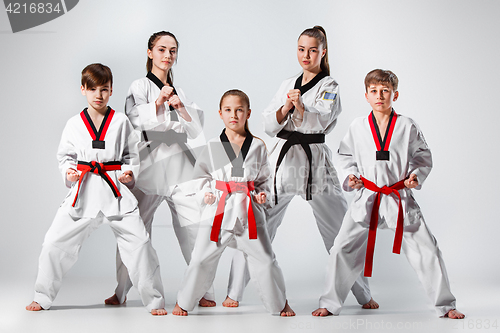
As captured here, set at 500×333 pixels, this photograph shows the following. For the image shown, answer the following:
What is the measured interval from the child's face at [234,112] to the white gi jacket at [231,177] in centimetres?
13

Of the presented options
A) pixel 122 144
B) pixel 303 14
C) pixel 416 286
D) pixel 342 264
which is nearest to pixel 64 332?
pixel 122 144

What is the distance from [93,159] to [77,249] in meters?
0.59

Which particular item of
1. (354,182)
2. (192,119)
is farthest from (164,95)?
(354,182)

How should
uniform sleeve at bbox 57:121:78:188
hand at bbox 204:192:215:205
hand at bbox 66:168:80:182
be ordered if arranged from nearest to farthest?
hand at bbox 204:192:215:205 → hand at bbox 66:168:80:182 → uniform sleeve at bbox 57:121:78:188

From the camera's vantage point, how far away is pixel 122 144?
3623 millimetres

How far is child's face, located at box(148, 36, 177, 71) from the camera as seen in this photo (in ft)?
12.7

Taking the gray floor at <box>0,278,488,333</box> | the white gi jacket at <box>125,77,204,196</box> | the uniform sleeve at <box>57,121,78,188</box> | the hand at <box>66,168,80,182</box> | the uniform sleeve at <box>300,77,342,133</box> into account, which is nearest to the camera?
the gray floor at <box>0,278,488,333</box>

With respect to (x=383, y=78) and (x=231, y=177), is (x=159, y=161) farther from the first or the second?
(x=383, y=78)

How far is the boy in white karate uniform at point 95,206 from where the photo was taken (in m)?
3.55

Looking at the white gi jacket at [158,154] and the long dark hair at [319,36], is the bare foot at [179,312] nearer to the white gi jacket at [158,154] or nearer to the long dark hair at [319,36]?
the white gi jacket at [158,154]

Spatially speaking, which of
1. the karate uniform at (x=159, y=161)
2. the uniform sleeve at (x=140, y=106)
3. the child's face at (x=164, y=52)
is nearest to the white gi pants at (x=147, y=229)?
the karate uniform at (x=159, y=161)

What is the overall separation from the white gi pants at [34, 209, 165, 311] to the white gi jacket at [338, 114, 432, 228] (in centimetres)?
133

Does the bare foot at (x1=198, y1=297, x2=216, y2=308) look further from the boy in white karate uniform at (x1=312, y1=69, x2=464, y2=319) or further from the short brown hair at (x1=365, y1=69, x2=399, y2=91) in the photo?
the short brown hair at (x1=365, y1=69, x2=399, y2=91)
